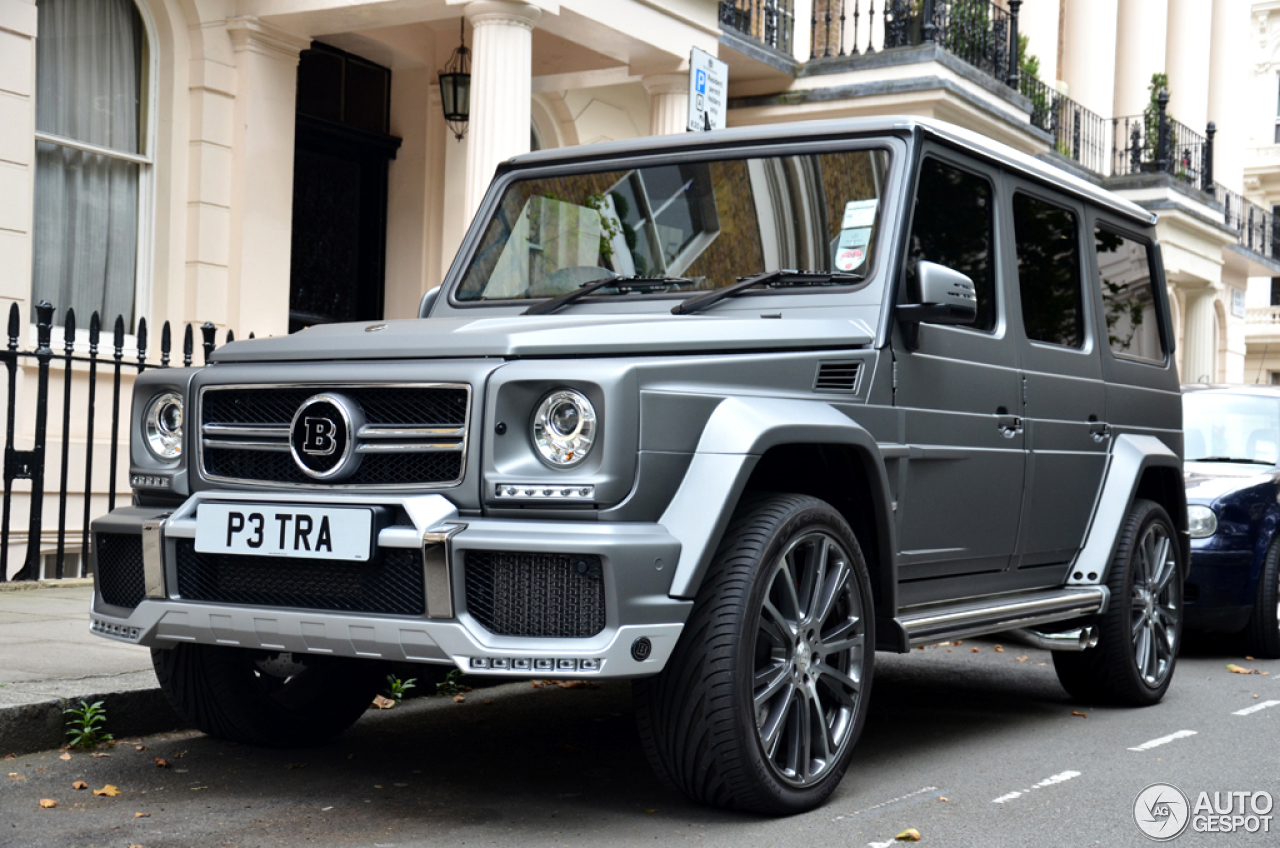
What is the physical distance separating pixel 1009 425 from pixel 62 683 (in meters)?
3.49

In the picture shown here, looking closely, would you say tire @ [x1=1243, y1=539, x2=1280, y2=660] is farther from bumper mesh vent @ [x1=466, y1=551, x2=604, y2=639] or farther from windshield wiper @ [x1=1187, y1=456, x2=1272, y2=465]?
bumper mesh vent @ [x1=466, y1=551, x2=604, y2=639]

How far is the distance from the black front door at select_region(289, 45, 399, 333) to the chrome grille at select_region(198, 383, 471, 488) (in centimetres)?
852

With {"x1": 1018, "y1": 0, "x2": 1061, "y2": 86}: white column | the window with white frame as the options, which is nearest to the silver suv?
the window with white frame

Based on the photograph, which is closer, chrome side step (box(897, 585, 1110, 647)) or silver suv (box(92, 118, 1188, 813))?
silver suv (box(92, 118, 1188, 813))

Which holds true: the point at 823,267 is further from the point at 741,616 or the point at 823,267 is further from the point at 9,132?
the point at 9,132

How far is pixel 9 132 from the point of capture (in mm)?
9930

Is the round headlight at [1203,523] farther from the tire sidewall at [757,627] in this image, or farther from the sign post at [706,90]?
the tire sidewall at [757,627]

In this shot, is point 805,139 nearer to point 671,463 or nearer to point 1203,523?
point 671,463

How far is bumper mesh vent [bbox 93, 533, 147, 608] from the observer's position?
4.35 meters

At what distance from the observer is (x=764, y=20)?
16.3 meters

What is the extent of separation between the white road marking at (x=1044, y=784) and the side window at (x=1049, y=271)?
5.62 feet

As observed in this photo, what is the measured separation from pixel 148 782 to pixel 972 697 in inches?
149

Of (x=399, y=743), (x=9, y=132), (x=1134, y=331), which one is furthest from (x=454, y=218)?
(x=399, y=743)

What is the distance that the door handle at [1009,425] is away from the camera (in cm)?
553
